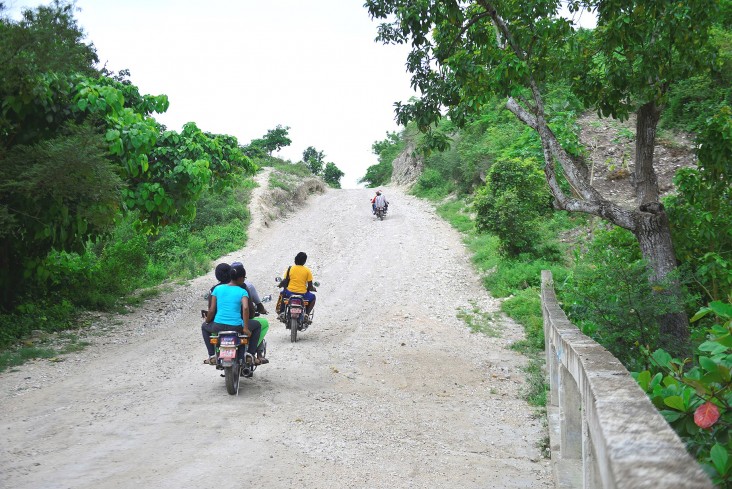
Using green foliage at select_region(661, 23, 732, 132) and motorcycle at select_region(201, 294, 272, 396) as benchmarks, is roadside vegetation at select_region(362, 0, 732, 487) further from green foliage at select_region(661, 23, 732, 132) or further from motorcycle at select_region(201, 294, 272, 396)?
green foliage at select_region(661, 23, 732, 132)

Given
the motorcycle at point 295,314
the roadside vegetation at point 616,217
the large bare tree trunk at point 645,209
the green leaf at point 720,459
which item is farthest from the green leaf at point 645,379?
the motorcycle at point 295,314

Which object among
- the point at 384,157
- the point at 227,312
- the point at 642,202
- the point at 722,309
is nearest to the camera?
the point at 722,309

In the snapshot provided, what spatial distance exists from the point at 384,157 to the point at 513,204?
47.0 m

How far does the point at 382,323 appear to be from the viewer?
1369 centimetres

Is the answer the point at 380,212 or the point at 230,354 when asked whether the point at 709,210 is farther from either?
the point at 380,212

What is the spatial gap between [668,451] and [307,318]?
34.1ft

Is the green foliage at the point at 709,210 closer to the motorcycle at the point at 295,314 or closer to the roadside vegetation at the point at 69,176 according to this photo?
the motorcycle at the point at 295,314

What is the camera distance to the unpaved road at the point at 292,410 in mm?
5570

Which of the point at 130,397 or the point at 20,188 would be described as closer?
the point at 130,397

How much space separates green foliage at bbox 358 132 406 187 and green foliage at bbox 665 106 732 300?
168 feet

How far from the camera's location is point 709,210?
925 centimetres

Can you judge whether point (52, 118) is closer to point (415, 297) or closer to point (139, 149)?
point (139, 149)

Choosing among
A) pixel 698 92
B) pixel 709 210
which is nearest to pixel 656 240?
pixel 709 210

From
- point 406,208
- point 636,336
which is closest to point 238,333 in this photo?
point 636,336
